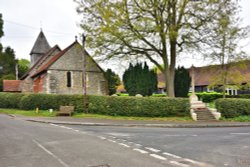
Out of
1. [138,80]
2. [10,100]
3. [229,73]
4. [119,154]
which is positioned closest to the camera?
[119,154]

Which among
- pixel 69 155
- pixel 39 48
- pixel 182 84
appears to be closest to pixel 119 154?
pixel 69 155

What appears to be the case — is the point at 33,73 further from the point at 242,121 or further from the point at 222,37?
the point at 242,121

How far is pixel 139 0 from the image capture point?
25.1m

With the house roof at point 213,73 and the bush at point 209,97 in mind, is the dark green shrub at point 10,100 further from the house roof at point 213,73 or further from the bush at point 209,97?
the bush at point 209,97

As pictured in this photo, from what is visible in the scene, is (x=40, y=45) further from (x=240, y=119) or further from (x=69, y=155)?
(x=69, y=155)

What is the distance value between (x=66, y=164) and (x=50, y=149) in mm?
2234

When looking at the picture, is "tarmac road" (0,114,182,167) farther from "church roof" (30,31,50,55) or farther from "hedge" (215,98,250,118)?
"church roof" (30,31,50,55)

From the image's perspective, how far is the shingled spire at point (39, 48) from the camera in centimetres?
5155

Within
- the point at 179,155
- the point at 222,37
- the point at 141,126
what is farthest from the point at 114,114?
the point at 179,155

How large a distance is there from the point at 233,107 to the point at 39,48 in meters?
42.1

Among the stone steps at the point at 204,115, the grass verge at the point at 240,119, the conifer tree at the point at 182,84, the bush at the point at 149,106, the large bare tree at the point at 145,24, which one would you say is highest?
the large bare tree at the point at 145,24

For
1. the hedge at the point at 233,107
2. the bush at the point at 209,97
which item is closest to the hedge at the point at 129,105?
the hedge at the point at 233,107

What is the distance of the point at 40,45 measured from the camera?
5247cm

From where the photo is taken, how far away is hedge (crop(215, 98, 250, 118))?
2195 cm
